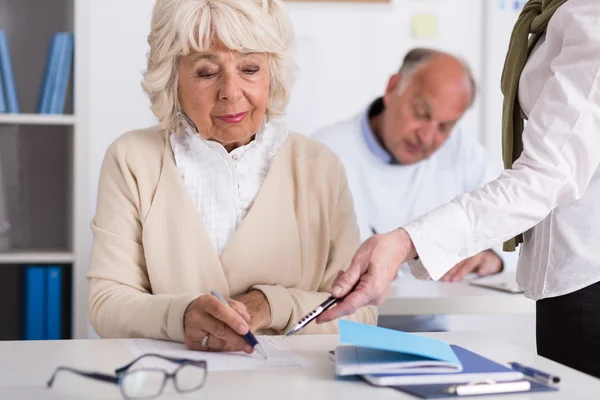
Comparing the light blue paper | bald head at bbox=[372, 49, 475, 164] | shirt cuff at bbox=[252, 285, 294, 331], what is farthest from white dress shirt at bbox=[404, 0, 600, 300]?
bald head at bbox=[372, 49, 475, 164]

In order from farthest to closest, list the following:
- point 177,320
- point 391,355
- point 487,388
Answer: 1. point 177,320
2. point 391,355
3. point 487,388

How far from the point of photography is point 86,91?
3.04 m

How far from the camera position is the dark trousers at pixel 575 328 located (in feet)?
4.49

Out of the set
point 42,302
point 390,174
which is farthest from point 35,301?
point 390,174

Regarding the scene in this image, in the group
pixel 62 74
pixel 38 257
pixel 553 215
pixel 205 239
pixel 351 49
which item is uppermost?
pixel 351 49

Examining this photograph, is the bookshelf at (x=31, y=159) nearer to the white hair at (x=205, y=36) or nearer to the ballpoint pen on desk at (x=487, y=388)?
the white hair at (x=205, y=36)

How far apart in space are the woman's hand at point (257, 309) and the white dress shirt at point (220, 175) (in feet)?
0.46

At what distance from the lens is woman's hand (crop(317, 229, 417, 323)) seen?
1247mm

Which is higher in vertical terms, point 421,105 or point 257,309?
point 421,105

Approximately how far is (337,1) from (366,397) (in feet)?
10.2

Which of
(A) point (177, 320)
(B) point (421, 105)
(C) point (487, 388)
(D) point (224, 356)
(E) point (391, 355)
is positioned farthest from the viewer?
(B) point (421, 105)

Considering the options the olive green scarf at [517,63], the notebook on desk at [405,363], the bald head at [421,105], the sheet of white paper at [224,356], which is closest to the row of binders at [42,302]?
the bald head at [421,105]

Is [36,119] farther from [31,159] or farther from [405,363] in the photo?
[405,363]

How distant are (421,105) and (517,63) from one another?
2.22 m
